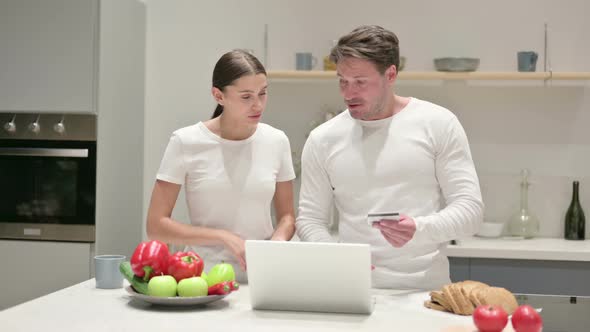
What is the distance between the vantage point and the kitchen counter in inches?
72.3

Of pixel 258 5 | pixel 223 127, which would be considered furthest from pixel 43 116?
pixel 223 127

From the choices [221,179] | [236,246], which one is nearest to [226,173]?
[221,179]

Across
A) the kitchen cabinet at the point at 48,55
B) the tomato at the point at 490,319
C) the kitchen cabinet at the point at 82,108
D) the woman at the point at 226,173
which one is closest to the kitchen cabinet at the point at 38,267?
the kitchen cabinet at the point at 82,108

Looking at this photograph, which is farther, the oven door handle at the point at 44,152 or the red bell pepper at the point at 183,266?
the oven door handle at the point at 44,152

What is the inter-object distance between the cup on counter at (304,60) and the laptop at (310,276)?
2351 millimetres

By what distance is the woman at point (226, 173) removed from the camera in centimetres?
250

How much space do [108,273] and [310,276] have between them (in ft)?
2.08

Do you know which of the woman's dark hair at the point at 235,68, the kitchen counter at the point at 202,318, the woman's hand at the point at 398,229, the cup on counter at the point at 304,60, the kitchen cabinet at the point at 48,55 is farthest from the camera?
the cup on counter at the point at 304,60

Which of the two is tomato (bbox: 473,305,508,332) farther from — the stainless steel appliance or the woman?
the stainless steel appliance

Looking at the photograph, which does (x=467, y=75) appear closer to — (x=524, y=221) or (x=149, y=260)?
(x=524, y=221)

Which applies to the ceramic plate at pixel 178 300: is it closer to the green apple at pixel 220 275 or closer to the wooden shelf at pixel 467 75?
the green apple at pixel 220 275

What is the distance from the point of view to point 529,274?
12.1ft

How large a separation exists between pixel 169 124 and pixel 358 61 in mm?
2272

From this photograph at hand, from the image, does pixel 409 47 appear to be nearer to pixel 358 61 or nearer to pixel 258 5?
pixel 258 5
